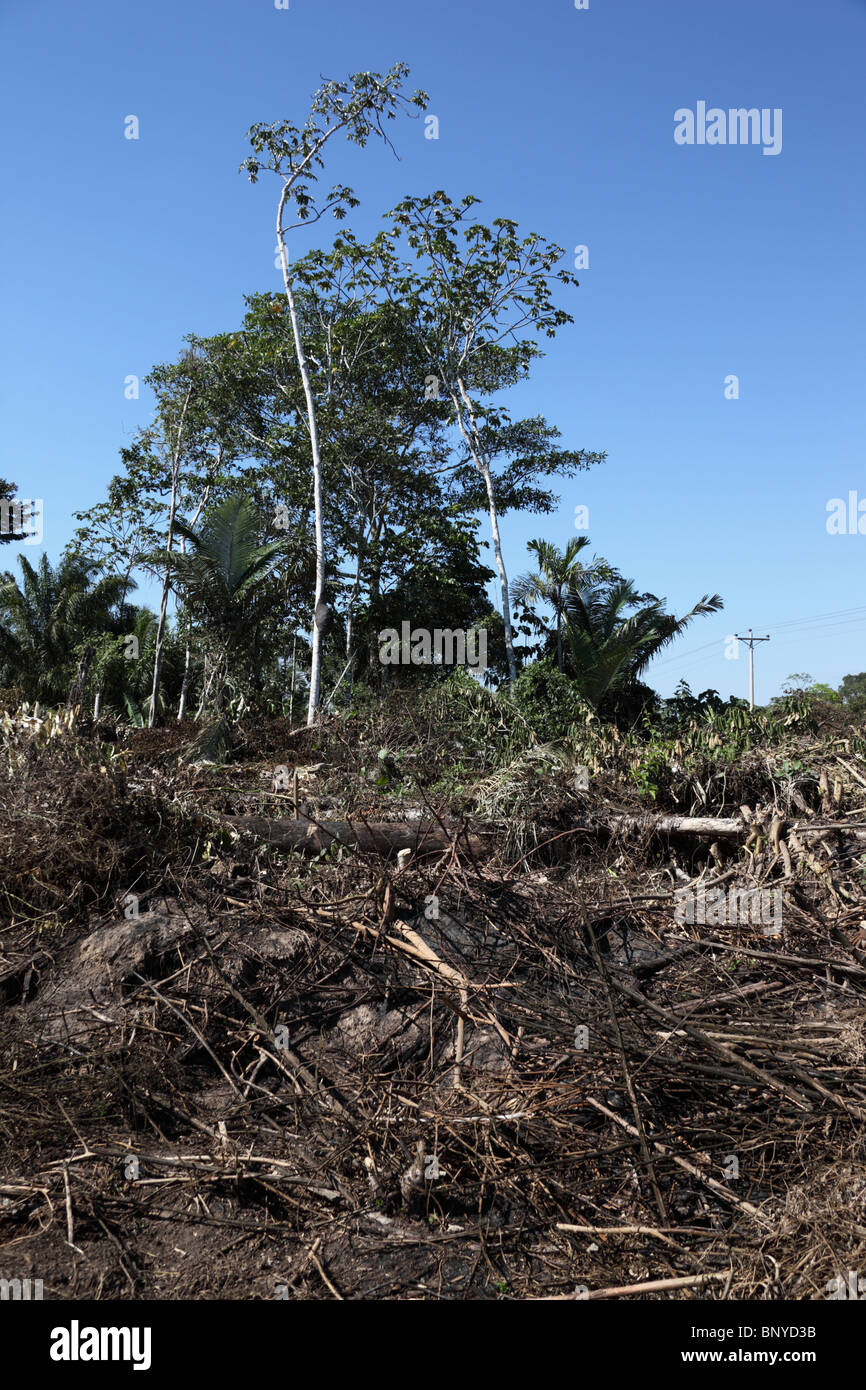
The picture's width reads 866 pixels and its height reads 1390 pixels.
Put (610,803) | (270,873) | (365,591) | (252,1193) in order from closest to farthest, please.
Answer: (252,1193), (270,873), (610,803), (365,591)

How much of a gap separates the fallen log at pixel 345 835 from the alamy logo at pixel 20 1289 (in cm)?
379

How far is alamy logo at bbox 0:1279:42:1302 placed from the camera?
3455 millimetres

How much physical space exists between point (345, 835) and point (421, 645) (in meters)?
15.3

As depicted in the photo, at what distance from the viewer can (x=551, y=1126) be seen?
420 cm

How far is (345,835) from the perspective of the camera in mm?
7254

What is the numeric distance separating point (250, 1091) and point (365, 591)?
1882cm

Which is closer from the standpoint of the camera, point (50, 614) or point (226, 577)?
point (226, 577)

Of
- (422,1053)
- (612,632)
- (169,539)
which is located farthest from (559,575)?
(422,1053)

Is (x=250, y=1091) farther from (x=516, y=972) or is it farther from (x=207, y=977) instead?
(x=516, y=972)
